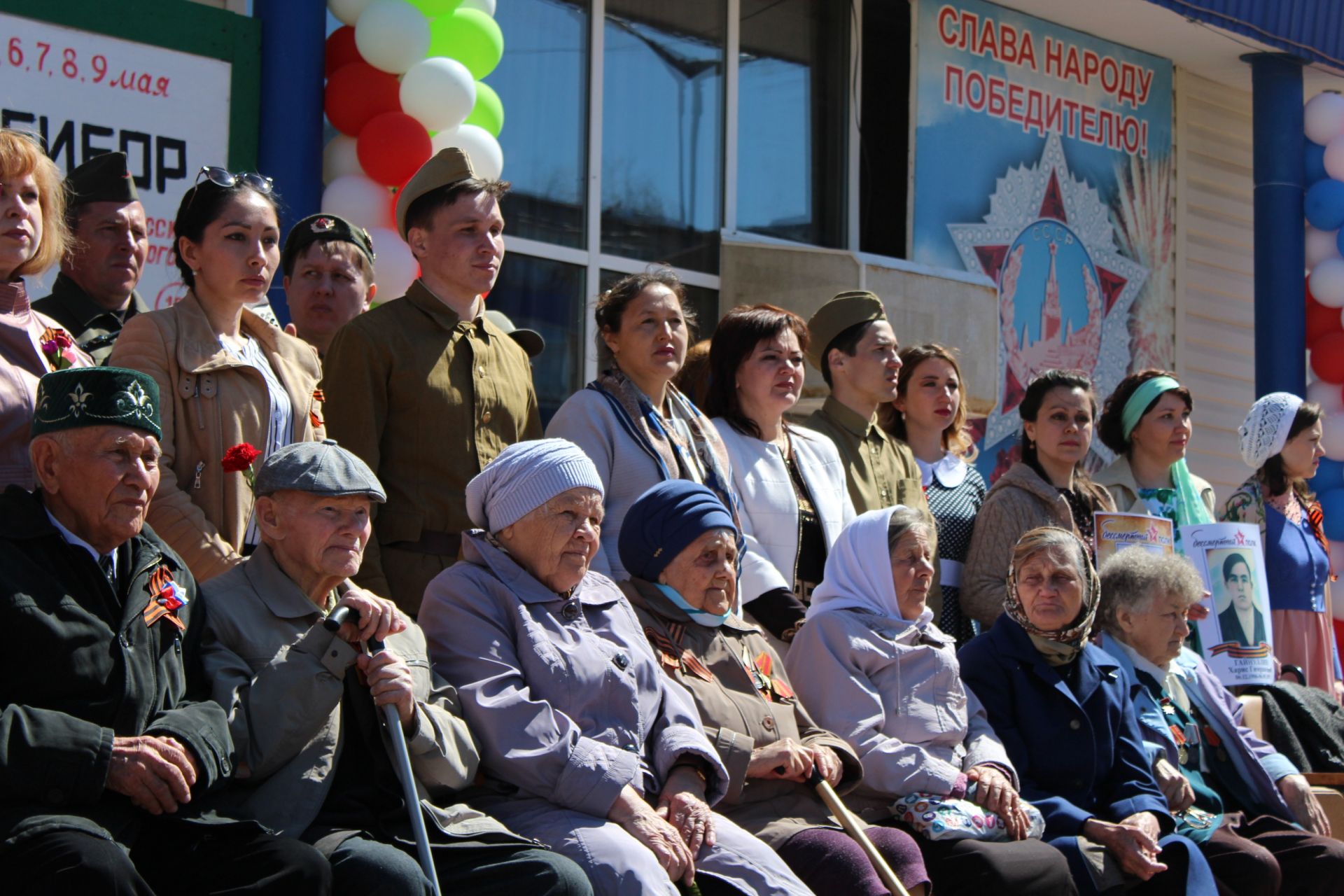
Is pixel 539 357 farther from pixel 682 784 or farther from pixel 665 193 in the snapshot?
pixel 682 784

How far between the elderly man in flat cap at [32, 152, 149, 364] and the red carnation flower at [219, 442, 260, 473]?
82 centimetres

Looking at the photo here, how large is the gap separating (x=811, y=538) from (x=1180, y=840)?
141cm

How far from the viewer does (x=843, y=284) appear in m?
7.90

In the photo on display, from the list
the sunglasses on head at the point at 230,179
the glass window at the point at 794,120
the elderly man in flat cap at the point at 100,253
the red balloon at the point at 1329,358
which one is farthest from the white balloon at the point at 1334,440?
the elderly man in flat cap at the point at 100,253

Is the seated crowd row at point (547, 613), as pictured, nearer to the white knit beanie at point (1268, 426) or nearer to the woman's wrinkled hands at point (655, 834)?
the woman's wrinkled hands at point (655, 834)

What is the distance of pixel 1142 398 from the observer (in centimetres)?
623

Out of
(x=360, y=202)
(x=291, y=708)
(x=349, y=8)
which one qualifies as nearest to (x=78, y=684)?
(x=291, y=708)

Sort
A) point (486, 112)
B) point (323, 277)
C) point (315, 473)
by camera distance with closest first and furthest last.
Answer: point (315, 473) < point (323, 277) < point (486, 112)

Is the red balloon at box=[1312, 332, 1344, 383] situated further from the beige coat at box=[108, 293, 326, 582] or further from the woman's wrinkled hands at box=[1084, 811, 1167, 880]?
the beige coat at box=[108, 293, 326, 582]

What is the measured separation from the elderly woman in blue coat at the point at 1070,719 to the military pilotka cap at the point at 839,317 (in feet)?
3.68

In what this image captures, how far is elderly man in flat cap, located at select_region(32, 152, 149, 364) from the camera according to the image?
4.35 metres

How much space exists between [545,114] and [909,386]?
2643 mm

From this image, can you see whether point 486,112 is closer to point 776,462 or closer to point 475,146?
point 475,146

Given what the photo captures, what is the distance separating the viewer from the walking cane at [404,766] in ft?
10.1
